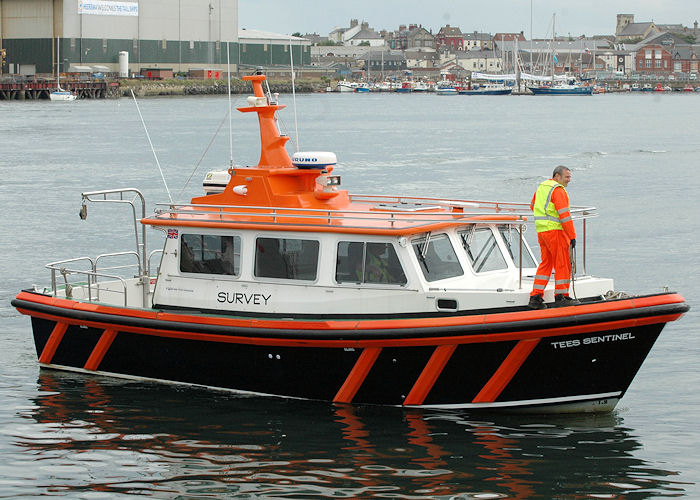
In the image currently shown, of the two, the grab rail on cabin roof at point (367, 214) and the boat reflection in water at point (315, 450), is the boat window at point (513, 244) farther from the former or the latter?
the boat reflection in water at point (315, 450)

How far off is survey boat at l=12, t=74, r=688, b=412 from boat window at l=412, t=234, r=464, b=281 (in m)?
0.02

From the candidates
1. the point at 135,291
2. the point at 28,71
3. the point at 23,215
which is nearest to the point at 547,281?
the point at 135,291

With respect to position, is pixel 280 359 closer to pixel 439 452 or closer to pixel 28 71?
pixel 439 452

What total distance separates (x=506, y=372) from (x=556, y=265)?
50.6 inches

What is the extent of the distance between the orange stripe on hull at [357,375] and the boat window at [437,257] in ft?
3.39

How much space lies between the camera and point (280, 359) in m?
12.5

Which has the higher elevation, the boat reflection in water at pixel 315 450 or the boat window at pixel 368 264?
the boat window at pixel 368 264

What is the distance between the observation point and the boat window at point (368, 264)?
12.0 metres

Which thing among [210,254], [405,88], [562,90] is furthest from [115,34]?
[210,254]

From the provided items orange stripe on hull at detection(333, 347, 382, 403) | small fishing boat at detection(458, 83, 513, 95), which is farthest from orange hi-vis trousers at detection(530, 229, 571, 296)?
small fishing boat at detection(458, 83, 513, 95)

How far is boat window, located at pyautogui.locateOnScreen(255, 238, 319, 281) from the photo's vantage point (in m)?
12.4

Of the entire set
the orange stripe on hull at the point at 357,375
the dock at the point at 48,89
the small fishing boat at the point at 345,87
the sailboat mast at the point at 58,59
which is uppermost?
the small fishing boat at the point at 345,87

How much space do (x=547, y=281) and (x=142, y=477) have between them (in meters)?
4.64

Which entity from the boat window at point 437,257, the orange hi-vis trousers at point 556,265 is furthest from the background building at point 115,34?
the orange hi-vis trousers at point 556,265
